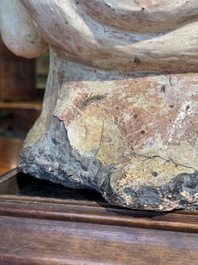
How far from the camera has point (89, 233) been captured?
666 mm

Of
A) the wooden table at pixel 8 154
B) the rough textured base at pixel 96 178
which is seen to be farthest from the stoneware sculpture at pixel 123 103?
the wooden table at pixel 8 154

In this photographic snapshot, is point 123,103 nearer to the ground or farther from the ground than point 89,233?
farther from the ground

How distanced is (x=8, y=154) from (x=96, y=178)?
0.70m

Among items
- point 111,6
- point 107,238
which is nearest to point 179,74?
point 111,6

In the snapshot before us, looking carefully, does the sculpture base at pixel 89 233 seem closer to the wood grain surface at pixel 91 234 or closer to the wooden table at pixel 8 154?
the wood grain surface at pixel 91 234

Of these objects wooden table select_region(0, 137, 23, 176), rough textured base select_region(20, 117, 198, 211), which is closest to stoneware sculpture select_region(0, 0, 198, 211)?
rough textured base select_region(20, 117, 198, 211)

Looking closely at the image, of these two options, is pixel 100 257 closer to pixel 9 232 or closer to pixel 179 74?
pixel 9 232

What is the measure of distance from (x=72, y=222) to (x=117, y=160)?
0.12m

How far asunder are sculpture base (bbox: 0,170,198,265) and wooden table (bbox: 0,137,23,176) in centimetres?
45

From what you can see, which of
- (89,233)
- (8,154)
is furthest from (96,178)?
(8,154)

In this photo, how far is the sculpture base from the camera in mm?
634

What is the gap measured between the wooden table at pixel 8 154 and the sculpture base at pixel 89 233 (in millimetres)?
448

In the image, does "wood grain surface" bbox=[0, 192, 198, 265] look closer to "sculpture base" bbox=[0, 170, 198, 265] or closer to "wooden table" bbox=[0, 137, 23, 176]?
"sculpture base" bbox=[0, 170, 198, 265]

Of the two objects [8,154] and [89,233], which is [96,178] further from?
[8,154]
